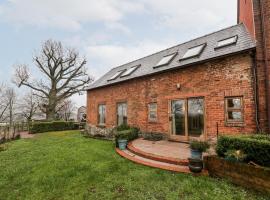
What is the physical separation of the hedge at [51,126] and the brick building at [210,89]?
505 inches

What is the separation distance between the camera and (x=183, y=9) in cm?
920

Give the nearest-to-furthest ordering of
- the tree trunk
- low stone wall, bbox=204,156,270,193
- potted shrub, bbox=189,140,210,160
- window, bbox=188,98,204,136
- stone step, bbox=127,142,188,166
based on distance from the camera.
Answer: low stone wall, bbox=204,156,270,193
potted shrub, bbox=189,140,210,160
stone step, bbox=127,142,188,166
window, bbox=188,98,204,136
the tree trunk

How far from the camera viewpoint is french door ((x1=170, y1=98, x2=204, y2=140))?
317 inches

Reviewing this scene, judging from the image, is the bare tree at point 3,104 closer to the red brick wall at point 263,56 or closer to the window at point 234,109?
the window at point 234,109

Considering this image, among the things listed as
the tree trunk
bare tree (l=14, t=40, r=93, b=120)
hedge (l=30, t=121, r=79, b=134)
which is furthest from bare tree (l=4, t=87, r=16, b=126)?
hedge (l=30, t=121, r=79, b=134)

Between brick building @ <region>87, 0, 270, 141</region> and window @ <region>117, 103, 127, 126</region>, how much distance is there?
110 mm

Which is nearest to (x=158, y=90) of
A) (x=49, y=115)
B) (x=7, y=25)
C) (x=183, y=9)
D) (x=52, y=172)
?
(x=183, y=9)

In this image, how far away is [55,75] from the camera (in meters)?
25.9

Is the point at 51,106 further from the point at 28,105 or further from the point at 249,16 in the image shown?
the point at 249,16

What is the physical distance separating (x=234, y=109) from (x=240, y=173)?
3.38 metres

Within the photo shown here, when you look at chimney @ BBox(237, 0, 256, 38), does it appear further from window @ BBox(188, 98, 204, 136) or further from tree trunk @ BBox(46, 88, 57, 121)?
tree trunk @ BBox(46, 88, 57, 121)

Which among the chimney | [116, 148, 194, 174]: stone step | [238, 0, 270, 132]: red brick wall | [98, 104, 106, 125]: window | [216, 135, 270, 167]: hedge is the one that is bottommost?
[116, 148, 194, 174]: stone step

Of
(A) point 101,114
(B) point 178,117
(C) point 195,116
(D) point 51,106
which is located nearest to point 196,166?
(C) point 195,116

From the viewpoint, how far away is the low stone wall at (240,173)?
3.83 m
